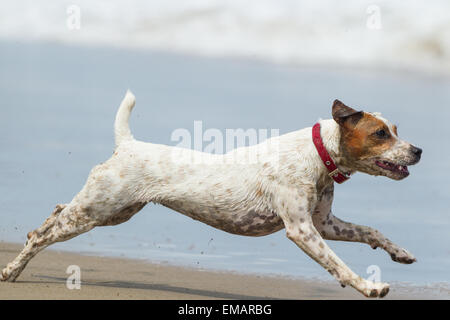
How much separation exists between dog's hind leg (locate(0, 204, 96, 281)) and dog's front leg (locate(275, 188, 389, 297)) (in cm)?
173

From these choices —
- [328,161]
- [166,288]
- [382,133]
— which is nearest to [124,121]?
[166,288]

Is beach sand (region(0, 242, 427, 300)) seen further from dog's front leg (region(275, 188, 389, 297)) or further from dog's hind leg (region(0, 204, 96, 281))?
dog's front leg (region(275, 188, 389, 297))

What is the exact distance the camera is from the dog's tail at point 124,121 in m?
7.99

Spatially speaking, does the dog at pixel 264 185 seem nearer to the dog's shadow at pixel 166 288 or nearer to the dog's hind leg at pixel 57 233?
the dog's hind leg at pixel 57 233

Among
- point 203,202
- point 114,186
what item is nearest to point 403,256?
point 203,202

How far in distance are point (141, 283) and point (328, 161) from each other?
7.49 ft

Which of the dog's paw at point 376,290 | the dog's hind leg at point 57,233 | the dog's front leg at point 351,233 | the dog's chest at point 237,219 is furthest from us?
the dog's hind leg at point 57,233

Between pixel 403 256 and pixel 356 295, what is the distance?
1.01m

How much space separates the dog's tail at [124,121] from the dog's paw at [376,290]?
8.05 ft

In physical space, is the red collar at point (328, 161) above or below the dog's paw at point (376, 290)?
above

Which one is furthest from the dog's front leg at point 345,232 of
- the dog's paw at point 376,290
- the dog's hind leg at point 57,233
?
the dog's hind leg at point 57,233

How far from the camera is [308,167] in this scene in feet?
24.1
